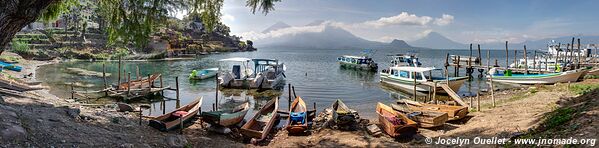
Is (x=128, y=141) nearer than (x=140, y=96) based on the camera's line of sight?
Yes

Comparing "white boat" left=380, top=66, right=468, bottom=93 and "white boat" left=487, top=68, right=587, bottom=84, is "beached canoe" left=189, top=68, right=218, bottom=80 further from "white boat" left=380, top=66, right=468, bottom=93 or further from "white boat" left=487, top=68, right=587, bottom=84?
"white boat" left=487, top=68, right=587, bottom=84

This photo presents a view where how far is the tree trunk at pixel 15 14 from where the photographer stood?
7.13 metres

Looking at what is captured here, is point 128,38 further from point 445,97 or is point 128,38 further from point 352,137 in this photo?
point 445,97

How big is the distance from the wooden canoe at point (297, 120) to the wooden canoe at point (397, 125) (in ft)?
10.9

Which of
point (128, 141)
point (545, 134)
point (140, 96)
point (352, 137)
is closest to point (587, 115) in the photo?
point (545, 134)

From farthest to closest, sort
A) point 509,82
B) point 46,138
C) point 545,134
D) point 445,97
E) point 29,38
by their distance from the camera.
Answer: point 29,38 → point 509,82 → point 445,97 → point 545,134 → point 46,138

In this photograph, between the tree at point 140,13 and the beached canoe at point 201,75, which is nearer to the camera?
the tree at point 140,13

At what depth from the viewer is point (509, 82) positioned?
1307 inches

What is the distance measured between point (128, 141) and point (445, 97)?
2229 centimetres

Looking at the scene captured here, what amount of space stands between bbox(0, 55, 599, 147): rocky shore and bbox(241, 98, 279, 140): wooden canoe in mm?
395

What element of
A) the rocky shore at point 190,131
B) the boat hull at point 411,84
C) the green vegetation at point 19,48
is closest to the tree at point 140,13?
the rocky shore at point 190,131

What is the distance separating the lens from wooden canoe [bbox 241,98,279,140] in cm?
1462

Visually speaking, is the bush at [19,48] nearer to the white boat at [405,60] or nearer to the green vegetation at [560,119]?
the white boat at [405,60]

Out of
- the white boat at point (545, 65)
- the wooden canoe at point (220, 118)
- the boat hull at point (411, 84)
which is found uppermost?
the white boat at point (545, 65)
